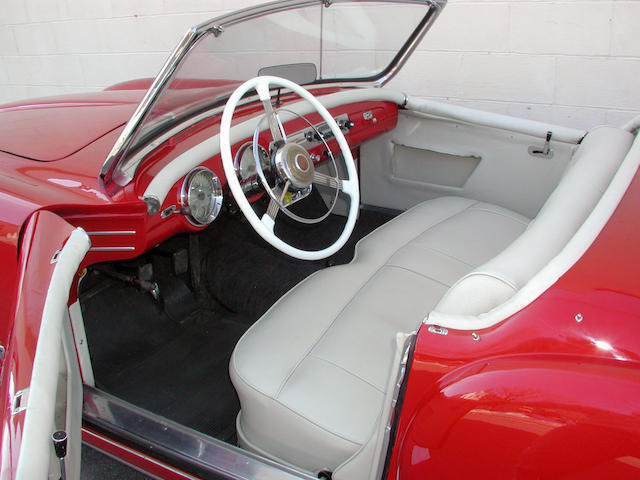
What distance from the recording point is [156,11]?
4.44 meters

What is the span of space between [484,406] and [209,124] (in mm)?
1324

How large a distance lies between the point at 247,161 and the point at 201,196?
8.1 inches

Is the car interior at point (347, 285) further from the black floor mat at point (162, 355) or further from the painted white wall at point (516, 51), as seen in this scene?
the painted white wall at point (516, 51)

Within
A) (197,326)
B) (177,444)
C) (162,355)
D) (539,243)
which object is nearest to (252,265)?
(197,326)

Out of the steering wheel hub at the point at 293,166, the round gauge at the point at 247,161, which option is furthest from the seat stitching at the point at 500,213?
the round gauge at the point at 247,161

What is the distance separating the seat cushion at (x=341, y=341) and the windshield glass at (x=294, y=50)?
0.71 m

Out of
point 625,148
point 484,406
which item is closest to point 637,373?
point 484,406

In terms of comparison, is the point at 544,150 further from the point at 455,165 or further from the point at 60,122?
the point at 60,122

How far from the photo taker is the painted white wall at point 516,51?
3.15m

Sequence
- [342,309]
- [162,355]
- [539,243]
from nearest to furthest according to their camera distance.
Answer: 1. [539,243]
2. [342,309]
3. [162,355]

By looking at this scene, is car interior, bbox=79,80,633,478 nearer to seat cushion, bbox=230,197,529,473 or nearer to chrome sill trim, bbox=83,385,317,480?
seat cushion, bbox=230,197,529,473

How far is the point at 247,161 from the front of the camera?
182 centimetres

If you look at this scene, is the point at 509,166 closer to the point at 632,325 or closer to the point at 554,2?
the point at 554,2

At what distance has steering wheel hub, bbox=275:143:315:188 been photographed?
1693mm
